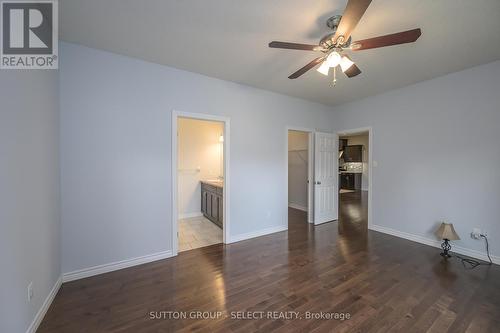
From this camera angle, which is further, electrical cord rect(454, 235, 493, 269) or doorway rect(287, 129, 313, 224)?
doorway rect(287, 129, 313, 224)

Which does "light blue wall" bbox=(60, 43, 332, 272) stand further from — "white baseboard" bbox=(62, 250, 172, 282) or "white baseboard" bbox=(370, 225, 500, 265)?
"white baseboard" bbox=(370, 225, 500, 265)

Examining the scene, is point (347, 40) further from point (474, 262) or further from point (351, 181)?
point (351, 181)

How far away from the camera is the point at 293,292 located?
2084mm

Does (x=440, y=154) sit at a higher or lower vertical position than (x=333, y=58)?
lower

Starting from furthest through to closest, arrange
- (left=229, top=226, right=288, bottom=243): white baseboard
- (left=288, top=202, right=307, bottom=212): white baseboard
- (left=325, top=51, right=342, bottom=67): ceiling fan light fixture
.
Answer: (left=288, top=202, right=307, bottom=212): white baseboard, (left=229, top=226, right=288, bottom=243): white baseboard, (left=325, top=51, right=342, bottom=67): ceiling fan light fixture

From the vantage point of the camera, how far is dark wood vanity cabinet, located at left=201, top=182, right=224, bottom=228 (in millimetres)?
3998

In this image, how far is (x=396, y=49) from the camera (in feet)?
7.83

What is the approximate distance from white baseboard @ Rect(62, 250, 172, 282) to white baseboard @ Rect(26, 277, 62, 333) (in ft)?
0.37

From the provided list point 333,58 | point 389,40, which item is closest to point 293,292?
point 333,58

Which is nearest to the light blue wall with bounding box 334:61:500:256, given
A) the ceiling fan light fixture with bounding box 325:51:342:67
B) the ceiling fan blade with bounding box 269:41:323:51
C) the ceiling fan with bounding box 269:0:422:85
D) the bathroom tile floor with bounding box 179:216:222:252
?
the ceiling fan with bounding box 269:0:422:85

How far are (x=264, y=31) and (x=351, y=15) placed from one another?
952 millimetres

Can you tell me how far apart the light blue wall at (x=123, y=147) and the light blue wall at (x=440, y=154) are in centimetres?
290

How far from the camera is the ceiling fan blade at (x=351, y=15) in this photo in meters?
1.28

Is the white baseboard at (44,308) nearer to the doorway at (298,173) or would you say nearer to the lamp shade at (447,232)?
the doorway at (298,173)
